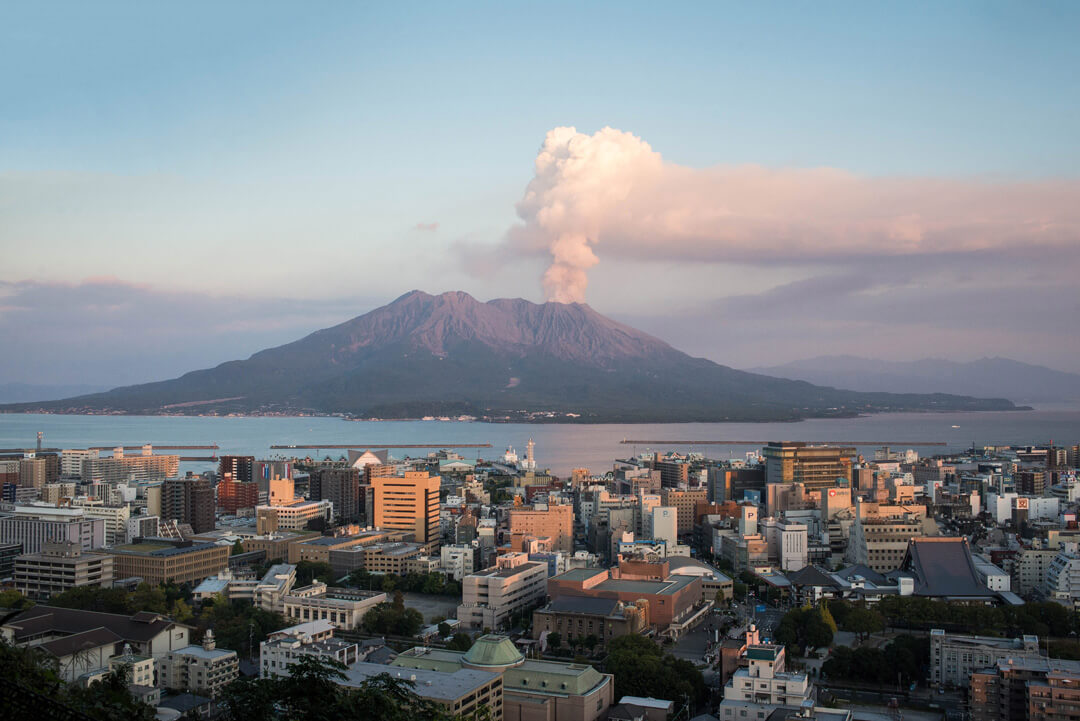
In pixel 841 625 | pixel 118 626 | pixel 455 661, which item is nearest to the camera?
pixel 455 661

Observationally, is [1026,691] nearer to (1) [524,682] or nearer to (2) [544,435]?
(1) [524,682]

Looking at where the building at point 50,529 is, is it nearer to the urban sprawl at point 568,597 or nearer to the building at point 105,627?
the urban sprawl at point 568,597

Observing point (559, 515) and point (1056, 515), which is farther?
point (1056, 515)

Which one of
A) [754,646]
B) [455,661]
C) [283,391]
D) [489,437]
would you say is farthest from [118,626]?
[283,391]

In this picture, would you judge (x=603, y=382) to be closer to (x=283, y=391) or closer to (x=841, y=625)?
(x=283, y=391)

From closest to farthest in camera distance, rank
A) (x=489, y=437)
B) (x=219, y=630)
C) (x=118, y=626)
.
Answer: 1. (x=118, y=626)
2. (x=219, y=630)
3. (x=489, y=437)

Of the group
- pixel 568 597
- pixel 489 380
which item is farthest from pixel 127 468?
pixel 489 380

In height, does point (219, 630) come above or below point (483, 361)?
below

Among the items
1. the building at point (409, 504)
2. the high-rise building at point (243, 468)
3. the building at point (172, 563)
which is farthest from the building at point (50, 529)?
the high-rise building at point (243, 468)
